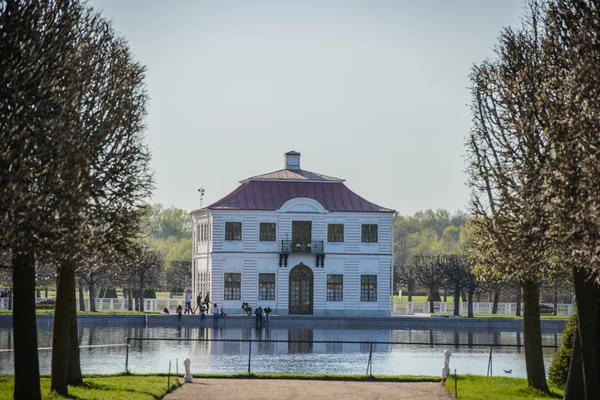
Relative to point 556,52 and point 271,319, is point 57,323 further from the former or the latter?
point 271,319

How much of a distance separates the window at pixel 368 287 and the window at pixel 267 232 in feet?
17.6

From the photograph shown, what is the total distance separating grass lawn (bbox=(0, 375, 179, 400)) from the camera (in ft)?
54.9

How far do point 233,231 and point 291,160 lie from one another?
630 centimetres

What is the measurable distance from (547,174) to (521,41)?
5084 mm

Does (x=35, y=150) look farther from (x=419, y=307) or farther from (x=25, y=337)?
(x=419, y=307)

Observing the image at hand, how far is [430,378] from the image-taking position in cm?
2192

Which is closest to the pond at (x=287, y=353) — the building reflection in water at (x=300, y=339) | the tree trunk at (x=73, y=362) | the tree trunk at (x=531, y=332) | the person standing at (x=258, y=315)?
the building reflection in water at (x=300, y=339)

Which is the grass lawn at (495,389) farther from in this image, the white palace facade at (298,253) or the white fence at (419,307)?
the white fence at (419,307)

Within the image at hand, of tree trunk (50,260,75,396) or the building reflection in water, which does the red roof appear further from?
tree trunk (50,260,75,396)

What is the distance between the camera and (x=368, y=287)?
54500mm

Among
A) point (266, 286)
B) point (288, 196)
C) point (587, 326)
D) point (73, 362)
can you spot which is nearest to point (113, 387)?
point (73, 362)

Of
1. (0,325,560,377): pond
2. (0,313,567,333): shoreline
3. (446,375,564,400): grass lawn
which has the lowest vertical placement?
(0,325,560,377): pond

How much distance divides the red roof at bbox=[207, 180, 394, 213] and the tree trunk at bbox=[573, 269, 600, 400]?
38.5 metres

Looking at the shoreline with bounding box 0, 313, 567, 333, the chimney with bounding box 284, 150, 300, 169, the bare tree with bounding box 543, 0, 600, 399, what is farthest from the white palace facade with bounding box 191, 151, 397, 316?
the bare tree with bounding box 543, 0, 600, 399
